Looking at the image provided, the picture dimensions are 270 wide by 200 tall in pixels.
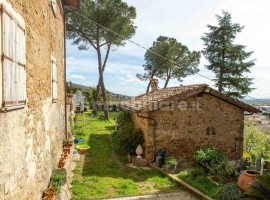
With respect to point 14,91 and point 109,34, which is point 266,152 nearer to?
point 14,91

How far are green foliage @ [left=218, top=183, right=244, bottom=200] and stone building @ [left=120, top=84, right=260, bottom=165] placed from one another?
14.2 feet

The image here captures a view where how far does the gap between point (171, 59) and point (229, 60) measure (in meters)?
7.85

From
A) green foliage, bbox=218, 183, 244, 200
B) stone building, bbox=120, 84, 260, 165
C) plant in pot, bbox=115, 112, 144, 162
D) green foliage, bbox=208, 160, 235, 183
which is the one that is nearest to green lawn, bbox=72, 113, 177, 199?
plant in pot, bbox=115, 112, 144, 162

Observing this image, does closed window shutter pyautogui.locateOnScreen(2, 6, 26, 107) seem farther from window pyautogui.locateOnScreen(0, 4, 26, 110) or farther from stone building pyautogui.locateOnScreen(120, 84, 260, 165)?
stone building pyautogui.locateOnScreen(120, 84, 260, 165)

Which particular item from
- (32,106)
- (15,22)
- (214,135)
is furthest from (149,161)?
(15,22)

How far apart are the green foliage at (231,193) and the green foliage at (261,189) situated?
3.26 ft

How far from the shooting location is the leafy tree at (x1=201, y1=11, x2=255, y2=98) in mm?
24594

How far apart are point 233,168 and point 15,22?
8125mm

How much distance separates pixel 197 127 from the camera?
1158 cm

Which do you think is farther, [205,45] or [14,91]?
[205,45]

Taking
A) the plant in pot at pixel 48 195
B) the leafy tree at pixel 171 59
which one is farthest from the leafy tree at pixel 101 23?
the plant in pot at pixel 48 195

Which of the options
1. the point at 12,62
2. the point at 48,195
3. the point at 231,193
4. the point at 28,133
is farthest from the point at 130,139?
the point at 12,62

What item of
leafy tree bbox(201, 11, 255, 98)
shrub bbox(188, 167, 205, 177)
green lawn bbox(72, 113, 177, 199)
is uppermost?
leafy tree bbox(201, 11, 255, 98)

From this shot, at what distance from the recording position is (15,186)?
3.06m
